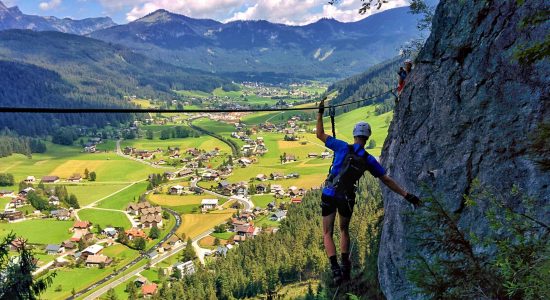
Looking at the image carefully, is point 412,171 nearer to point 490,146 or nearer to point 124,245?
point 490,146

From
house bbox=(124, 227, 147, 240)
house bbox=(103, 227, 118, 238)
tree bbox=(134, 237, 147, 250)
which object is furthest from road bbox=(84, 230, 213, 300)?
house bbox=(103, 227, 118, 238)

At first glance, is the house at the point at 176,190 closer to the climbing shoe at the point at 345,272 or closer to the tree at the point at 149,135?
the tree at the point at 149,135

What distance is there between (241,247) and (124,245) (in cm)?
2217

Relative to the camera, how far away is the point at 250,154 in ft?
411

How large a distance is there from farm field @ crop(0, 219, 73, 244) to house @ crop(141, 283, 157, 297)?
2667cm

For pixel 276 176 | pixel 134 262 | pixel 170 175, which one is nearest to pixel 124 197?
pixel 170 175

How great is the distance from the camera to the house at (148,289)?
158 feet

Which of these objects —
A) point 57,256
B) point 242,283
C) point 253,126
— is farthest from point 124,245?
point 253,126

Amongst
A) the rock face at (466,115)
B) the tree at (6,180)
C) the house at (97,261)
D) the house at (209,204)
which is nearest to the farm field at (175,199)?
the house at (209,204)

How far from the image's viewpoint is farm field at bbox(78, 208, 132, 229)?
74500 millimetres

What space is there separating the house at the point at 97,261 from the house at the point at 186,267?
10963 mm

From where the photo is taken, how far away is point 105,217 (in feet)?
257

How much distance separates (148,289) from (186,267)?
22.5ft

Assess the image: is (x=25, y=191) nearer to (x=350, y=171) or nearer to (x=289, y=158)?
(x=289, y=158)
